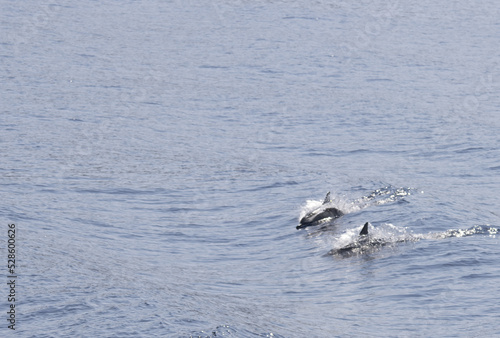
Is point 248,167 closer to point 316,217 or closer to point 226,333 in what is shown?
point 316,217

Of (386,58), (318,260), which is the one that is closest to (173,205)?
(318,260)

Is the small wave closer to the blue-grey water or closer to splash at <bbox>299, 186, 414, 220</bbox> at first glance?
the blue-grey water

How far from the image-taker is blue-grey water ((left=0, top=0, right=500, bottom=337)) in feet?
80.3

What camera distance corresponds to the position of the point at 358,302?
24938mm

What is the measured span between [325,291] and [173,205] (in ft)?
43.2

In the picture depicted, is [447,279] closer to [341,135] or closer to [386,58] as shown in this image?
[341,135]

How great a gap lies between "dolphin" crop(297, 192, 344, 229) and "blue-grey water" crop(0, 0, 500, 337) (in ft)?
1.76

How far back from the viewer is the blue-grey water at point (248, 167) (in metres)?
24.5

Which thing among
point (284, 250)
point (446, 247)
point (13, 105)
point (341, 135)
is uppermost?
point (446, 247)

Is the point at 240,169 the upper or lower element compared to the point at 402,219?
lower

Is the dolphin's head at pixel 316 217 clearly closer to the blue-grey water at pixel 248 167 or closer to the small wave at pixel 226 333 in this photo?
the blue-grey water at pixel 248 167

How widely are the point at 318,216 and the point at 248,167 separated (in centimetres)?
1108

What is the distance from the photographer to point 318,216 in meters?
33.2

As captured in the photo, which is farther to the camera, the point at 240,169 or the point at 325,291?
the point at 240,169
